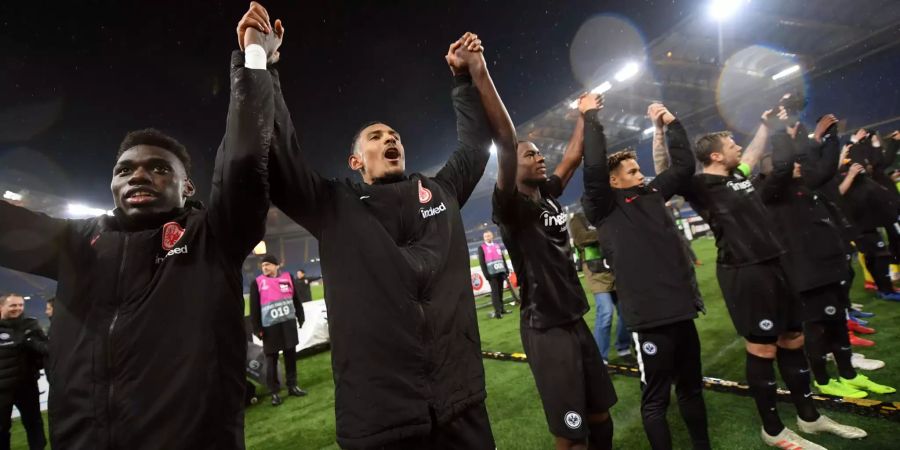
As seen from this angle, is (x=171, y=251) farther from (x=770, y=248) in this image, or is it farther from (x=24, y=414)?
(x=24, y=414)

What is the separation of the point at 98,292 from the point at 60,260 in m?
0.27

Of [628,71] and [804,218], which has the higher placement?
[628,71]

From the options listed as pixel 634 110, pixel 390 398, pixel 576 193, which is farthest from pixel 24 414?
pixel 576 193

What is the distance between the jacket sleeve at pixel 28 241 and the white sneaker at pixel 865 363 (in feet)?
19.8

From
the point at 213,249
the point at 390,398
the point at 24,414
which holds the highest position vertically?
the point at 213,249

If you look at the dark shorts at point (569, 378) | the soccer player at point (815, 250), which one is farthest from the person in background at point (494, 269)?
the dark shorts at point (569, 378)

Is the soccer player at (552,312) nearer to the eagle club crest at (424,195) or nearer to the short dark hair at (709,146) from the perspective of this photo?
A: the eagle club crest at (424,195)

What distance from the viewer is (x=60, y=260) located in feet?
5.16

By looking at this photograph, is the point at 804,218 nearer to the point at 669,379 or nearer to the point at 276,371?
the point at 669,379

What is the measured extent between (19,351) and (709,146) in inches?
346

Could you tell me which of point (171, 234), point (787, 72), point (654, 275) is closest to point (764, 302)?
point (654, 275)

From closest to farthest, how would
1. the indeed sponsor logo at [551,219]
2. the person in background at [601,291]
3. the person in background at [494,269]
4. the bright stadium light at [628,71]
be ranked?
the indeed sponsor logo at [551,219] < the person in background at [601,291] < the person in background at [494,269] < the bright stadium light at [628,71]

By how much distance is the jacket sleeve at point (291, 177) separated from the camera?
5.09 ft

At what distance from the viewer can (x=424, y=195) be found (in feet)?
6.18
